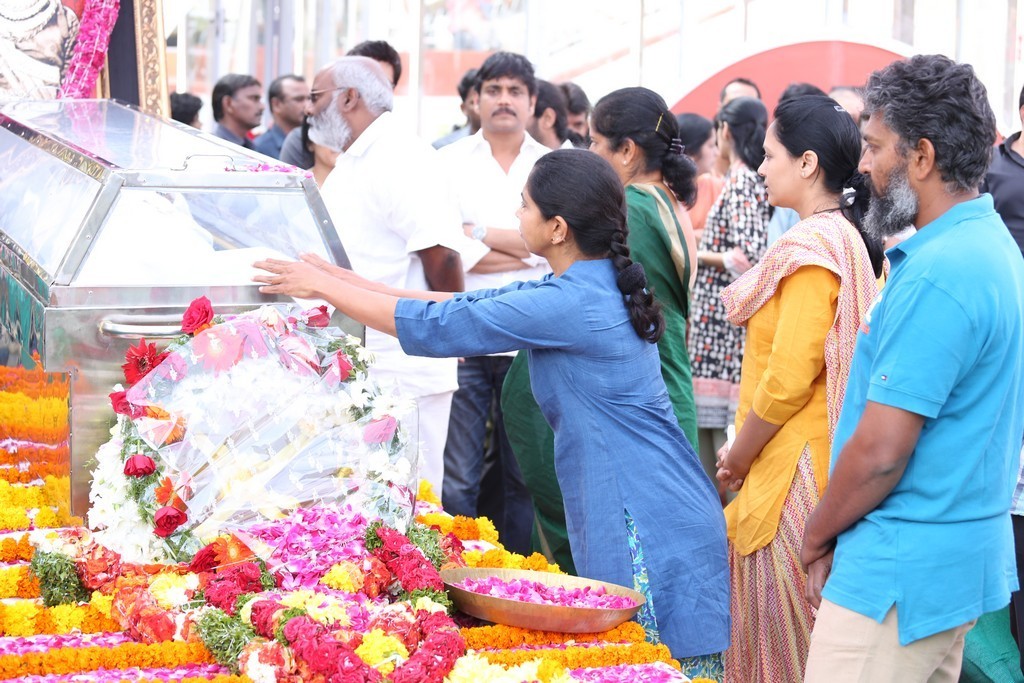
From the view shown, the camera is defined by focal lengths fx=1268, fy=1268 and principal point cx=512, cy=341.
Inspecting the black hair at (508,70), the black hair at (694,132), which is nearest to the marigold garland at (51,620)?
the black hair at (508,70)

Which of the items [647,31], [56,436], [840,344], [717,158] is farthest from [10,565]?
[647,31]

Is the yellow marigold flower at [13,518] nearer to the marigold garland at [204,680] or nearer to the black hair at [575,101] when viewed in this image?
the marigold garland at [204,680]

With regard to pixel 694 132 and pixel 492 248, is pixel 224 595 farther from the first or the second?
pixel 694 132

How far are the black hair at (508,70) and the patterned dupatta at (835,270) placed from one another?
7.24 feet

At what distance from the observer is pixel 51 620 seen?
8.29 ft

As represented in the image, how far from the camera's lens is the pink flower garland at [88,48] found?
17.9 ft

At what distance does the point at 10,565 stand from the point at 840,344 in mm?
2073

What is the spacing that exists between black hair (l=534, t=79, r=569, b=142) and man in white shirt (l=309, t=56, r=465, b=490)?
1.49 m

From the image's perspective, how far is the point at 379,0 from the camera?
1263cm

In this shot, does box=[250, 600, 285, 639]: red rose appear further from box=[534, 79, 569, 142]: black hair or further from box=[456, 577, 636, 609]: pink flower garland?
box=[534, 79, 569, 142]: black hair

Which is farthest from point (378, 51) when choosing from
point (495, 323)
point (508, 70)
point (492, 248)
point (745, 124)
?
point (495, 323)

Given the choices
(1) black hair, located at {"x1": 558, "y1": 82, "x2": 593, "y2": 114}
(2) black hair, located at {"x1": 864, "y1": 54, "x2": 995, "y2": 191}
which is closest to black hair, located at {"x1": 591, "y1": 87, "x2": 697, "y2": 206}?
(2) black hair, located at {"x1": 864, "y1": 54, "x2": 995, "y2": 191}

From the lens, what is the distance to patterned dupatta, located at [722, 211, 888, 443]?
127 inches

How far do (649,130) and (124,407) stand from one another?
2071 millimetres
